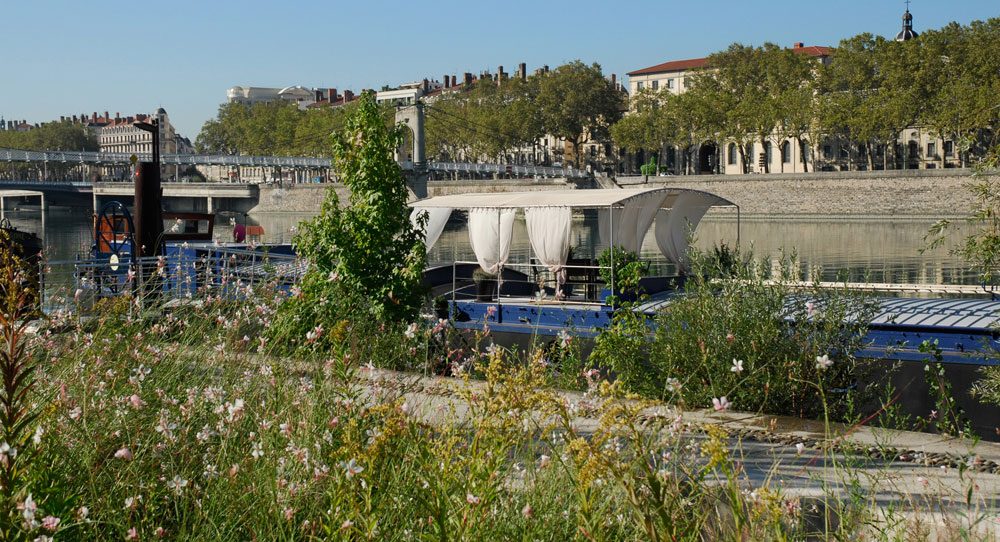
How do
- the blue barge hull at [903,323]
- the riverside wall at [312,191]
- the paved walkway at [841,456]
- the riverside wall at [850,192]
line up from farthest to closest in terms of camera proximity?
1. the riverside wall at [312,191]
2. the riverside wall at [850,192]
3. the blue barge hull at [903,323]
4. the paved walkway at [841,456]

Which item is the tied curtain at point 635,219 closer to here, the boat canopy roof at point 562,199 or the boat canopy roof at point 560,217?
the boat canopy roof at point 560,217

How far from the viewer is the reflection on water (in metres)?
26.9

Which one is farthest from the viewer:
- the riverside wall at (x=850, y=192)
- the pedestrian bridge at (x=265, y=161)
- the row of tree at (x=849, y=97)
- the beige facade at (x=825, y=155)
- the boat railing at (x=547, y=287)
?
the pedestrian bridge at (x=265, y=161)

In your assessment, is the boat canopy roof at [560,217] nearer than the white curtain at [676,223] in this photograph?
Yes

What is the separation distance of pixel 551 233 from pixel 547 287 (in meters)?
1.39

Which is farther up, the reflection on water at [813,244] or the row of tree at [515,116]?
the row of tree at [515,116]

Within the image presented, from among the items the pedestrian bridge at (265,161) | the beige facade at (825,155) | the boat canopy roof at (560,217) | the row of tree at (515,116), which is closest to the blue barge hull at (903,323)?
the boat canopy roof at (560,217)

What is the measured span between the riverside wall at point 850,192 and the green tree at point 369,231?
45048 mm

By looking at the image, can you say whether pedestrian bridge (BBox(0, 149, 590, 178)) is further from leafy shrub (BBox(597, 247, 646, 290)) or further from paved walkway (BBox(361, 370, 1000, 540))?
paved walkway (BBox(361, 370, 1000, 540))

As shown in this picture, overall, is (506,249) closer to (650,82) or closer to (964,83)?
(964,83)

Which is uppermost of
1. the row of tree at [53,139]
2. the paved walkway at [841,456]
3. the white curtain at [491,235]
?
the row of tree at [53,139]

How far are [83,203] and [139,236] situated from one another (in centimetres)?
7238

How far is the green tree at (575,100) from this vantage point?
79.7m

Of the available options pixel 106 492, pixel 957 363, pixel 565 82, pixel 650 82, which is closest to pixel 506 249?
pixel 957 363
